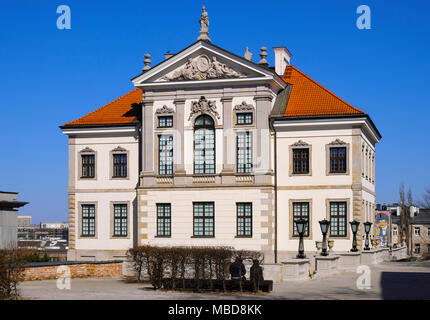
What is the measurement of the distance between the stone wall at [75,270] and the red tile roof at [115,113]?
15271 millimetres

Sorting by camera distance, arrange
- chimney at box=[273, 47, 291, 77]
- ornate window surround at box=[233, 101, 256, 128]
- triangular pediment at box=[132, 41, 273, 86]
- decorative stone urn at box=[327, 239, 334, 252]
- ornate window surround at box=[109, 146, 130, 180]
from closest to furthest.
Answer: decorative stone urn at box=[327, 239, 334, 252]
triangular pediment at box=[132, 41, 273, 86]
ornate window surround at box=[233, 101, 256, 128]
ornate window surround at box=[109, 146, 130, 180]
chimney at box=[273, 47, 291, 77]

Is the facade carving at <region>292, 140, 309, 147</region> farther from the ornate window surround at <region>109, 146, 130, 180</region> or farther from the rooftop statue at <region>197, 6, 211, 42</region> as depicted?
the ornate window surround at <region>109, 146, 130, 180</region>

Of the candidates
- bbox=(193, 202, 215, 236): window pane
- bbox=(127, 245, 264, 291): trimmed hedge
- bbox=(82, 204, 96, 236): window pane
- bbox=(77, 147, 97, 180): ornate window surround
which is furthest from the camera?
bbox=(77, 147, 97, 180): ornate window surround

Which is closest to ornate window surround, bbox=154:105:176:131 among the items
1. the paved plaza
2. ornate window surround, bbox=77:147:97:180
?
ornate window surround, bbox=77:147:97:180

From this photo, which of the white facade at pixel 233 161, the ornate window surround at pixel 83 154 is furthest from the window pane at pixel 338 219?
the ornate window surround at pixel 83 154

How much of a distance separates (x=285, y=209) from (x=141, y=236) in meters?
9.85

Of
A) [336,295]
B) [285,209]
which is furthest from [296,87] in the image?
[336,295]

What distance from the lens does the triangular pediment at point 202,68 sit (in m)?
50.6

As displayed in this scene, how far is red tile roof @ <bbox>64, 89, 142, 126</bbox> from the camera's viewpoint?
55.0 meters

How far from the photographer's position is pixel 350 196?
4962cm

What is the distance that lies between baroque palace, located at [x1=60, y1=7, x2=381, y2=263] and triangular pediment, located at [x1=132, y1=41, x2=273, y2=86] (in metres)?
0.07

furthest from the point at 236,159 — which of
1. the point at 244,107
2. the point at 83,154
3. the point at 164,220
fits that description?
the point at 83,154

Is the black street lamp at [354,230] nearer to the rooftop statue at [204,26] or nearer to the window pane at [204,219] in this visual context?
the window pane at [204,219]

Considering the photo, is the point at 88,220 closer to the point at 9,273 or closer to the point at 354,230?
the point at 354,230
